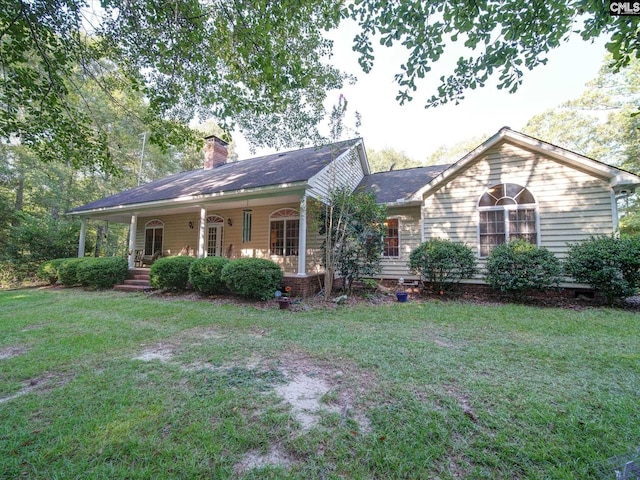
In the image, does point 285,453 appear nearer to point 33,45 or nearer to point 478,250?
point 33,45

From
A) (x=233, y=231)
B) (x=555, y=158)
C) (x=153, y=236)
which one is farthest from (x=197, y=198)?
(x=555, y=158)

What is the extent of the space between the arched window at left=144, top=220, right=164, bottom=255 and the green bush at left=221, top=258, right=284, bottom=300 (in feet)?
25.6

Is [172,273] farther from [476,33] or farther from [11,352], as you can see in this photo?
[476,33]

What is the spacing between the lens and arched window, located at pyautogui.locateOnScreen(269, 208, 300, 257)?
10680mm

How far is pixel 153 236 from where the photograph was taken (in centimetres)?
1370

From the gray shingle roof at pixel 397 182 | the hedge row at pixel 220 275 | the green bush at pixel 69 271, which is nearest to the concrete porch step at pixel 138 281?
the hedge row at pixel 220 275

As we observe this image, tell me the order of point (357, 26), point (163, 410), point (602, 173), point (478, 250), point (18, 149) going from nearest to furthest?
point (163, 410) → point (357, 26) → point (602, 173) → point (478, 250) → point (18, 149)

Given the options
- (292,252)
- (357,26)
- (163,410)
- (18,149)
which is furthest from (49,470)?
(18,149)

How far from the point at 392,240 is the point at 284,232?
4.11m

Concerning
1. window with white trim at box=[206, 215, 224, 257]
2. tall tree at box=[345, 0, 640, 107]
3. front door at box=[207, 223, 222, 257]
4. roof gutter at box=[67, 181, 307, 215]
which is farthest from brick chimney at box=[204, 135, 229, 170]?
tall tree at box=[345, 0, 640, 107]

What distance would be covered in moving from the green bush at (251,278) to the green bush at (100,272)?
5441 millimetres

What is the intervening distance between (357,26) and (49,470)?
4845mm

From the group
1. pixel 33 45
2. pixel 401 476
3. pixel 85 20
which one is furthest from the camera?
pixel 85 20

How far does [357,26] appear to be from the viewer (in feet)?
11.0
